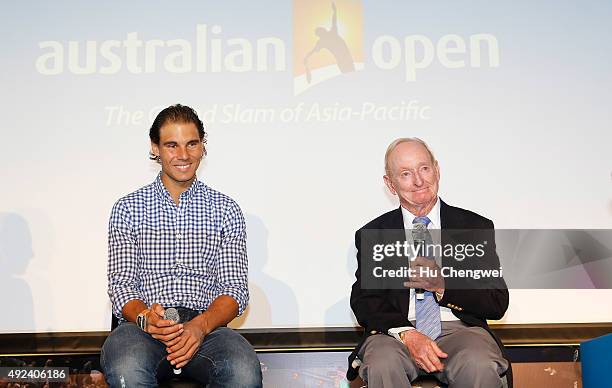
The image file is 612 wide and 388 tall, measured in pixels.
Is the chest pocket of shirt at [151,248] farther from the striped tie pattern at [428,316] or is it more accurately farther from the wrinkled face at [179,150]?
the striped tie pattern at [428,316]

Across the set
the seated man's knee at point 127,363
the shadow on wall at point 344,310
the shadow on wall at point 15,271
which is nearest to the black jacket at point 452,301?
the shadow on wall at point 344,310

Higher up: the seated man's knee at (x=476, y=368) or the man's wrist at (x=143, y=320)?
the man's wrist at (x=143, y=320)

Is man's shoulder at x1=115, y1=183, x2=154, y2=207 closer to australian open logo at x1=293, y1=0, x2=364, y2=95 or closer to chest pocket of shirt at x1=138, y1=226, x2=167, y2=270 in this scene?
chest pocket of shirt at x1=138, y1=226, x2=167, y2=270

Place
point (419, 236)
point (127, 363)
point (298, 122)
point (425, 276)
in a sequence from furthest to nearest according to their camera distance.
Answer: point (298, 122) < point (419, 236) < point (425, 276) < point (127, 363)

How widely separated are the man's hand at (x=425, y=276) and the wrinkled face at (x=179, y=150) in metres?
0.96

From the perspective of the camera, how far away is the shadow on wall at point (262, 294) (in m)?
3.95

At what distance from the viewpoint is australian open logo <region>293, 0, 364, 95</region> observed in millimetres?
4078

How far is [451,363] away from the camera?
9.61 ft

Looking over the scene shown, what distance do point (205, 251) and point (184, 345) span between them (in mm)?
448

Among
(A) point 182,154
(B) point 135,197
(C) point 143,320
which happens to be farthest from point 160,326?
(A) point 182,154

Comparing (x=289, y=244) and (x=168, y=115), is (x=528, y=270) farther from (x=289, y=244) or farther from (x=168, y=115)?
(x=168, y=115)

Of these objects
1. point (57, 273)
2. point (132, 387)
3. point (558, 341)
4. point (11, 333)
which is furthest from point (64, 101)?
point (558, 341)

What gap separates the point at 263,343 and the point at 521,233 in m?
1.37

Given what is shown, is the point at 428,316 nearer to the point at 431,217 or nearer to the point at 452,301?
the point at 452,301
